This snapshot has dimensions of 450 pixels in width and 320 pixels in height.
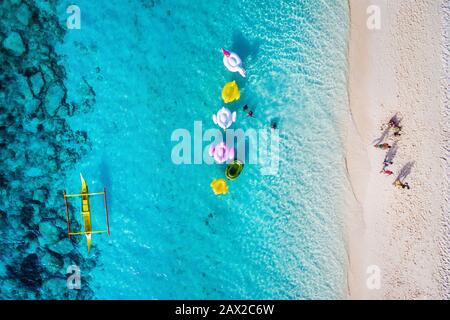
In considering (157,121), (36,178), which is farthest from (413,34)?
(36,178)

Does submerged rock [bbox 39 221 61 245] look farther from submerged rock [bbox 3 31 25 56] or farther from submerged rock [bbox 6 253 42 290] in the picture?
submerged rock [bbox 3 31 25 56]

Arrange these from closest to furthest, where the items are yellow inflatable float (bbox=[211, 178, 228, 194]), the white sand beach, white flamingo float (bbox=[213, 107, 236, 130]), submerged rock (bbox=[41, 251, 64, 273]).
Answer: the white sand beach
white flamingo float (bbox=[213, 107, 236, 130])
yellow inflatable float (bbox=[211, 178, 228, 194])
submerged rock (bbox=[41, 251, 64, 273])

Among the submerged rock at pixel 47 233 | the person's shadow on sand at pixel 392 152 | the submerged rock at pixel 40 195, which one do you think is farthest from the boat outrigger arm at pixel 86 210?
the person's shadow on sand at pixel 392 152

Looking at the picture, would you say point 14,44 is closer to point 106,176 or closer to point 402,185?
point 106,176

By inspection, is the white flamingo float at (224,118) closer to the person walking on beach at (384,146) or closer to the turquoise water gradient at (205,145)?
the turquoise water gradient at (205,145)

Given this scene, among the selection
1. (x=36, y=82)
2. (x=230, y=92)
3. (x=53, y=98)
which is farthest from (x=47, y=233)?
(x=230, y=92)

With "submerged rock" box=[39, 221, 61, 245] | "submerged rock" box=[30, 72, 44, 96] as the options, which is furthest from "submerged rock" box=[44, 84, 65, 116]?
"submerged rock" box=[39, 221, 61, 245]
